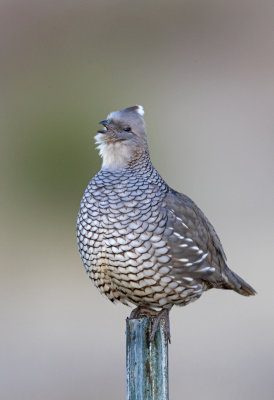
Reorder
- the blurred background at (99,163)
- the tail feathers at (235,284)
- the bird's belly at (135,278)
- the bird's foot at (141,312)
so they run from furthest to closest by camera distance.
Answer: the blurred background at (99,163) → the tail feathers at (235,284) → the bird's foot at (141,312) → the bird's belly at (135,278)

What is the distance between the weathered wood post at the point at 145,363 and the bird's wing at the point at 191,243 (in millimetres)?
724

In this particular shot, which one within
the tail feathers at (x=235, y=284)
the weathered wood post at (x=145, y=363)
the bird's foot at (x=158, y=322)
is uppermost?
the tail feathers at (x=235, y=284)

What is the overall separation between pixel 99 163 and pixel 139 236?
21.8 ft

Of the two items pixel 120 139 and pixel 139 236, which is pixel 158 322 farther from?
pixel 120 139

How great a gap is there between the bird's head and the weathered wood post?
124 centimetres

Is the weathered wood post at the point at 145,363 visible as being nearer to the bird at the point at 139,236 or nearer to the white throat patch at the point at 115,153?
the bird at the point at 139,236

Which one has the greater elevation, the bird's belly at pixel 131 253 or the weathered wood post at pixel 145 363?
the bird's belly at pixel 131 253

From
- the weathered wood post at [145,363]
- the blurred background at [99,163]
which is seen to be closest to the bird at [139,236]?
the weathered wood post at [145,363]

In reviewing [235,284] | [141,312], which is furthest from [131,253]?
[235,284]

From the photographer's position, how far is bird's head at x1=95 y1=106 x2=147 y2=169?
5.61m

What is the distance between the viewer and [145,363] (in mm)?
4527

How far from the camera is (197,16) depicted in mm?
16375

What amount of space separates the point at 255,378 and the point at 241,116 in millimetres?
5715

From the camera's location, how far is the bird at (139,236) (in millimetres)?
5188
